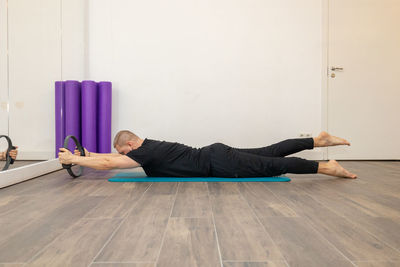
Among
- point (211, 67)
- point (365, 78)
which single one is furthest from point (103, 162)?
point (365, 78)

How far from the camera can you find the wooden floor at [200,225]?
100 centimetres

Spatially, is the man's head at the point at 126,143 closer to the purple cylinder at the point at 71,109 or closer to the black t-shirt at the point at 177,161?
the black t-shirt at the point at 177,161

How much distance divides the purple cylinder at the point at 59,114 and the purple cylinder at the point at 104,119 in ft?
1.36

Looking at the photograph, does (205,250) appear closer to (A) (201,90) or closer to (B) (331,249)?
(B) (331,249)

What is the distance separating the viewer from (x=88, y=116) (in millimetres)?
3443

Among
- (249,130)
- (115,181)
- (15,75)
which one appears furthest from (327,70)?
(15,75)

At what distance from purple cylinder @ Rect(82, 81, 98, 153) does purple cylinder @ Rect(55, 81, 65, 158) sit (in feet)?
0.80

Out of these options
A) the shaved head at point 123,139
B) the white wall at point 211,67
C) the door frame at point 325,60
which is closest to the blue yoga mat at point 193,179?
the shaved head at point 123,139

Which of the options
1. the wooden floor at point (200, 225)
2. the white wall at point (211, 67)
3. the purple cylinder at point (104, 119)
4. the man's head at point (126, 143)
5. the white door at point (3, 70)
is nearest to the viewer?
the wooden floor at point (200, 225)

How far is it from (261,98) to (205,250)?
316cm

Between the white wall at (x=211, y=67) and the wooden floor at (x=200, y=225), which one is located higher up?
the white wall at (x=211, y=67)

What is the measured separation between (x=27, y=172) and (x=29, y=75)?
92 centimetres

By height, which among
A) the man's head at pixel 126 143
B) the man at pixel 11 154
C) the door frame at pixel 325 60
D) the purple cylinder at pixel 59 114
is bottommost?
the man at pixel 11 154

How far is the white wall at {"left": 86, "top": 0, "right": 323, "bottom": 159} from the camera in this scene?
3.90 metres
